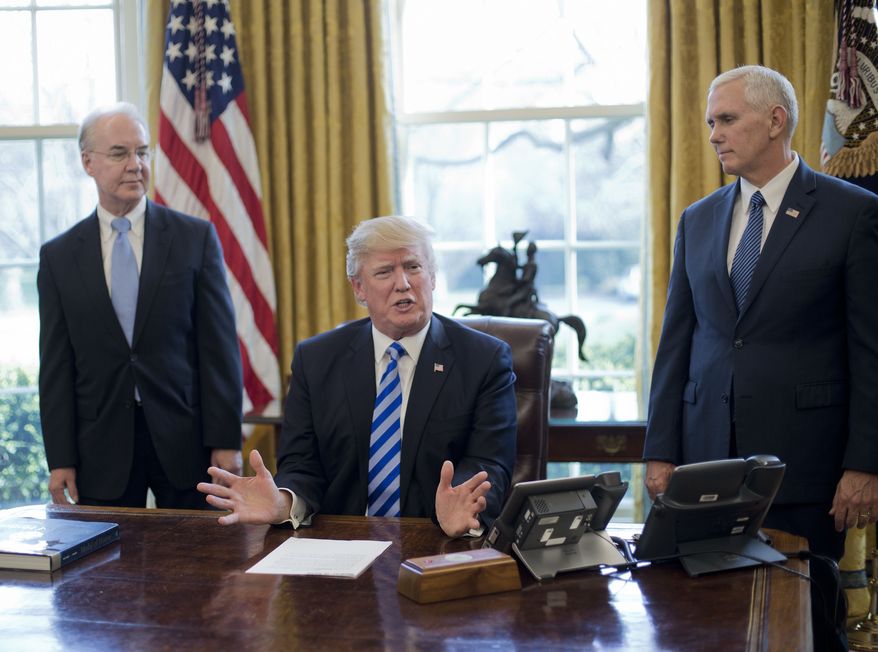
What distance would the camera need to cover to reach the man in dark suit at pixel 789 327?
246cm

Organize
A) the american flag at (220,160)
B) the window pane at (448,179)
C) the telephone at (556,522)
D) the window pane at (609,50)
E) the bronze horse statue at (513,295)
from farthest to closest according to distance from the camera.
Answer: the window pane at (448,179)
the window pane at (609,50)
the american flag at (220,160)
the bronze horse statue at (513,295)
the telephone at (556,522)

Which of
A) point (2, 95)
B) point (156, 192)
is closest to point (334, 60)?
point (156, 192)

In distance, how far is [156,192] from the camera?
4188 mm

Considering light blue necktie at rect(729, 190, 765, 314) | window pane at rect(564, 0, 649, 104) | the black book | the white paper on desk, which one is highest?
window pane at rect(564, 0, 649, 104)

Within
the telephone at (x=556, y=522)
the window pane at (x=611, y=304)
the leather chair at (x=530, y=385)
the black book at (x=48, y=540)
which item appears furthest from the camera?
the window pane at (x=611, y=304)

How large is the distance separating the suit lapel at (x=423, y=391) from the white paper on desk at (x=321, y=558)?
391 mm

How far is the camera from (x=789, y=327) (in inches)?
98.7

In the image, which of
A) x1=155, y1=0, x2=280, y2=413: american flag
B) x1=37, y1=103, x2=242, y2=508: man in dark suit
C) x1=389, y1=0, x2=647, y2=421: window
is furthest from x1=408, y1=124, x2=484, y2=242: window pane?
x1=37, y1=103, x2=242, y2=508: man in dark suit

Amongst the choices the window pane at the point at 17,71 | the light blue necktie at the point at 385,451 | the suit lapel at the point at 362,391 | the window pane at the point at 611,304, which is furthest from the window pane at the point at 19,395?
the light blue necktie at the point at 385,451

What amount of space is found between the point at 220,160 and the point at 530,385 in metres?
2.01

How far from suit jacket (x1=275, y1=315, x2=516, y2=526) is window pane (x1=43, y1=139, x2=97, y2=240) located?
7.98ft

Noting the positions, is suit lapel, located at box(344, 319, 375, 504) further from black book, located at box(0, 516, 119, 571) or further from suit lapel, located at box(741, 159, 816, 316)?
suit lapel, located at box(741, 159, 816, 316)

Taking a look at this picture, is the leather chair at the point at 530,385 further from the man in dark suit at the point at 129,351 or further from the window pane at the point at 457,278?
the window pane at the point at 457,278

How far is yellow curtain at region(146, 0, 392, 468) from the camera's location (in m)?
4.19
